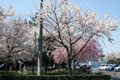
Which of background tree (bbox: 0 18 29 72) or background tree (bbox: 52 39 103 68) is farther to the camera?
background tree (bbox: 52 39 103 68)

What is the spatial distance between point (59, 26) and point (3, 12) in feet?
16.6

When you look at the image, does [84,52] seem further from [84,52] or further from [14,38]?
[14,38]

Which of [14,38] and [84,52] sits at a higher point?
[14,38]

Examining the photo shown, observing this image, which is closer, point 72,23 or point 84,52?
point 72,23

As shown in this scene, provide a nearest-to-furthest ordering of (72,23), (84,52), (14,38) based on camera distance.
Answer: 1. (72,23)
2. (14,38)
3. (84,52)

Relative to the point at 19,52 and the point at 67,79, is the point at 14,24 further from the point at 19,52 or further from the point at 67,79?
the point at 67,79

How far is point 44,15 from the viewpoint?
1509 cm

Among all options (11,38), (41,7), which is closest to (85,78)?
(41,7)

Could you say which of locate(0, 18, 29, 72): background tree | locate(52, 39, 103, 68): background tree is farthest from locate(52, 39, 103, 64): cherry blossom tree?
locate(0, 18, 29, 72): background tree

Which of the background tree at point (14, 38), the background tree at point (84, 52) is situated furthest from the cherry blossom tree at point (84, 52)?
the background tree at point (14, 38)

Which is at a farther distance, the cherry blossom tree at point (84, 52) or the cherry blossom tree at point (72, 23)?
the cherry blossom tree at point (84, 52)

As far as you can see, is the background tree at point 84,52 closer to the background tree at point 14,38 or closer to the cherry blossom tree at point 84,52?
the cherry blossom tree at point 84,52

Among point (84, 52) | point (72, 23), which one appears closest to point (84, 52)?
point (84, 52)

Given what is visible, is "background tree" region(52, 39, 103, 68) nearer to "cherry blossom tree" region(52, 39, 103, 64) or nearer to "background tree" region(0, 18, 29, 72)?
"cherry blossom tree" region(52, 39, 103, 64)
